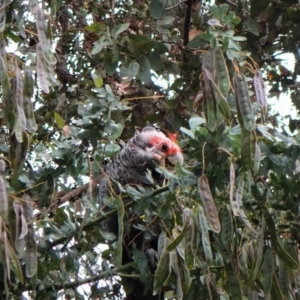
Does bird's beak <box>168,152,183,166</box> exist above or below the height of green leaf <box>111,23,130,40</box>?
below

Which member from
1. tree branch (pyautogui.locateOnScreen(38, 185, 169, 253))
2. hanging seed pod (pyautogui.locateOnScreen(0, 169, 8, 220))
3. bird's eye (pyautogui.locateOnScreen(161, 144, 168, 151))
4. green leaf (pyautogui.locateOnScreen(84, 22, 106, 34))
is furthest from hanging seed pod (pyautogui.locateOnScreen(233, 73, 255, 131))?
bird's eye (pyautogui.locateOnScreen(161, 144, 168, 151))

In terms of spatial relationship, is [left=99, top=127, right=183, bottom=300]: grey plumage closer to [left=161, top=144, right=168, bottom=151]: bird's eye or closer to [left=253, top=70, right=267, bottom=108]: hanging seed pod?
[left=161, top=144, right=168, bottom=151]: bird's eye

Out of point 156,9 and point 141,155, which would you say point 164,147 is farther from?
point 156,9

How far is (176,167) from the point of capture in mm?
2084

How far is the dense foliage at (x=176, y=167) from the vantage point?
6.03 feet

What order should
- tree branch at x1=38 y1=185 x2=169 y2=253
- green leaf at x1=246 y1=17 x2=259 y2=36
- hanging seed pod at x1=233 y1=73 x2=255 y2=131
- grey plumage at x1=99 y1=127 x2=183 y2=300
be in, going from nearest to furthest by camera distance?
hanging seed pod at x1=233 y1=73 x2=255 y2=131 → tree branch at x1=38 y1=185 x2=169 y2=253 → green leaf at x1=246 y1=17 x2=259 y2=36 → grey plumage at x1=99 y1=127 x2=183 y2=300

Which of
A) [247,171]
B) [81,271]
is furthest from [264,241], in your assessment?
[81,271]

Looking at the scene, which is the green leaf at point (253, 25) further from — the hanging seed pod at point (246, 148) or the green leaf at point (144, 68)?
the hanging seed pod at point (246, 148)

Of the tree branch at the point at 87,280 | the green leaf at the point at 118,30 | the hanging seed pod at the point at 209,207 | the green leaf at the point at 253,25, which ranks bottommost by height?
the tree branch at the point at 87,280

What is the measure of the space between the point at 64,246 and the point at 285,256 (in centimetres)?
83

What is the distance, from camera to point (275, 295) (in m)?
1.96

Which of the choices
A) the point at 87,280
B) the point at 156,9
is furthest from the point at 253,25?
the point at 87,280

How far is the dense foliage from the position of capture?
1.84 meters

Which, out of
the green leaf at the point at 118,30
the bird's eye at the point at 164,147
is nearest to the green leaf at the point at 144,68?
the green leaf at the point at 118,30
